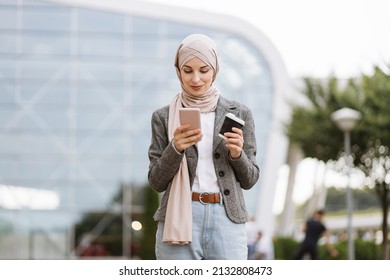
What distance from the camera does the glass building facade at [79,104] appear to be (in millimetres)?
22938

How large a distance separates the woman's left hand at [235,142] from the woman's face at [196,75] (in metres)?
0.22

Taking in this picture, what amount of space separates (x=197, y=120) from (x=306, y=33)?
62.3 ft

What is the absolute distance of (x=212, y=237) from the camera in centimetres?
279

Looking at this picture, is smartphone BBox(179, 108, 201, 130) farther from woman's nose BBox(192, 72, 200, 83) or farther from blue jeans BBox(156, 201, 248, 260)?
blue jeans BBox(156, 201, 248, 260)

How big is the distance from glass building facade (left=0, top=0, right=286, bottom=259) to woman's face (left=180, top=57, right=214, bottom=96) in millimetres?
20371

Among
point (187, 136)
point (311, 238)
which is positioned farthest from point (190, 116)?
point (311, 238)

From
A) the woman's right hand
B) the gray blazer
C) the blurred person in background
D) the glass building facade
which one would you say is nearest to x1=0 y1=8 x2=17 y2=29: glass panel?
the glass building facade

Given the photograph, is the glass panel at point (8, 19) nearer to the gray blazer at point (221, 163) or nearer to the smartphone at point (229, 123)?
the gray blazer at point (221, 163)

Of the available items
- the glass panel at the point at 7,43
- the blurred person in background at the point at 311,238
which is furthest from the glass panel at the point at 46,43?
the blurred person in background at the point at 311,238

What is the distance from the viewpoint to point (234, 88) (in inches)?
926

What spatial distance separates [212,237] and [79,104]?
21161mm

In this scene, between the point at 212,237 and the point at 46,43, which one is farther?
the point at 46,43

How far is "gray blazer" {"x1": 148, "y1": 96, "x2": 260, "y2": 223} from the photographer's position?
2771 mm

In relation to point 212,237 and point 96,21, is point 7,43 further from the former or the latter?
point 212,237
